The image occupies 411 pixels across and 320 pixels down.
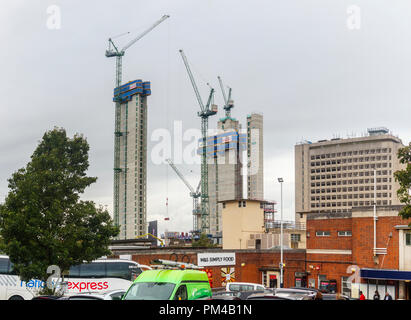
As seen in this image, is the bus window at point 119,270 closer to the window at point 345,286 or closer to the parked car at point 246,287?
the parked car at point 246,287

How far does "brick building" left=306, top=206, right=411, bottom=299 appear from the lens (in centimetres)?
3697

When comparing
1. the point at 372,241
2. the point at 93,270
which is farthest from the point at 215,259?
the point at 93,270

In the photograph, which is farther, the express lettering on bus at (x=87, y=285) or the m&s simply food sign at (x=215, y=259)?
the m&s simply food sign at (x=215, y=259)

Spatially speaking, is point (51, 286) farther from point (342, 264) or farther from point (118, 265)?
point (342, 264)

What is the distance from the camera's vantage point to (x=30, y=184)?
23.9m

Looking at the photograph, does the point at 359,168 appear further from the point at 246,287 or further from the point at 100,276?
the point at 100,276

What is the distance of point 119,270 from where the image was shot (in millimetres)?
33000

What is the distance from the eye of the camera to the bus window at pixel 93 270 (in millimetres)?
31719

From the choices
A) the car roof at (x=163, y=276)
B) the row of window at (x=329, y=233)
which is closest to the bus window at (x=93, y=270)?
the car roof at (x=163, y=276)

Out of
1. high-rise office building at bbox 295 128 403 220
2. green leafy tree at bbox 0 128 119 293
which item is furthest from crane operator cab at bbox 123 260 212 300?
high-rise office building at bbox 295 128 403 220

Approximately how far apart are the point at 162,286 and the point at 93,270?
19732mm

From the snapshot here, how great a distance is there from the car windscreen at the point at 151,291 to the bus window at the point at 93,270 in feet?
63.2
